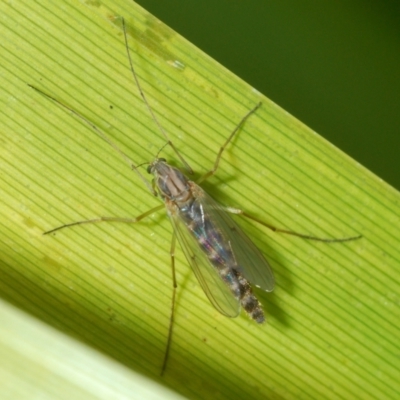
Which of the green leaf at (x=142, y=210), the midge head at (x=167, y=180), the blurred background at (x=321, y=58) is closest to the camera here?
the green leaf at (x=142, y=210)

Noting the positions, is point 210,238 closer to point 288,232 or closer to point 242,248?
point 242,248

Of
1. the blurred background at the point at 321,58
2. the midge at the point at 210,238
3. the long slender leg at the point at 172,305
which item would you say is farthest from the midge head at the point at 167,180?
the blurred background at the point at 321,58

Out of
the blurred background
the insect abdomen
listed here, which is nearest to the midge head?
the insect abdomen

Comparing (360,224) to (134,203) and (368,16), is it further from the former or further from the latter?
(368,16)

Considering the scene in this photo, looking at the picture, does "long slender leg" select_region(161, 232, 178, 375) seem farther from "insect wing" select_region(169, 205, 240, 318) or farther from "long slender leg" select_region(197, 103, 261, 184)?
"long slender leg" select_region(197, 103, 261, 184)

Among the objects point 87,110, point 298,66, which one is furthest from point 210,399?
point 298,66

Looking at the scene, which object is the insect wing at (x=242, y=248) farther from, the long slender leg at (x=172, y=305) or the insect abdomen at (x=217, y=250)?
the long slender leg at (x=172, y=305)

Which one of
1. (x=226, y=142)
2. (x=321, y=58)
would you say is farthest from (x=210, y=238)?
(x=321, y=58)
